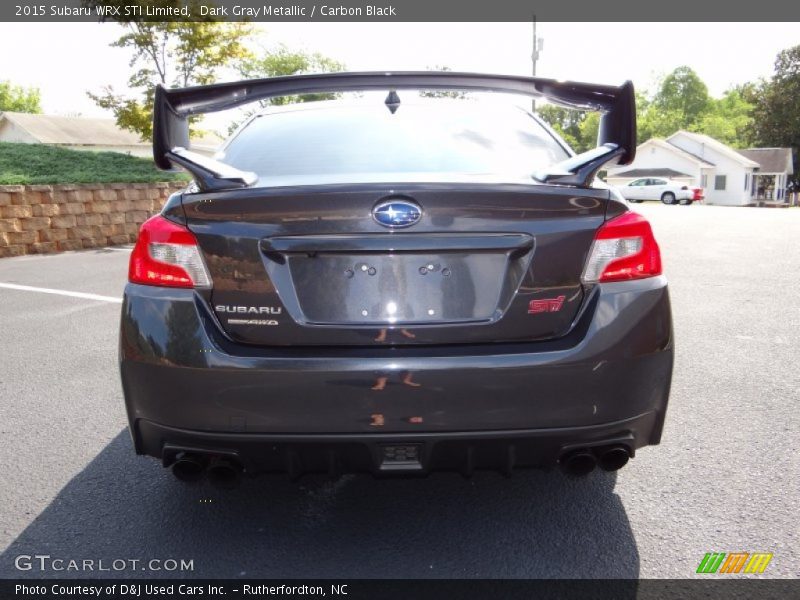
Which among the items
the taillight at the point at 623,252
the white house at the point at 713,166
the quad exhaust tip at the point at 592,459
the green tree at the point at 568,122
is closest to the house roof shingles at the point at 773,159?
the white house at the point at 713,166

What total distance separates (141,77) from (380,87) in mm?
19302

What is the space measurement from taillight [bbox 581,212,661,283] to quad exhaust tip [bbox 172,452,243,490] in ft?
4.14

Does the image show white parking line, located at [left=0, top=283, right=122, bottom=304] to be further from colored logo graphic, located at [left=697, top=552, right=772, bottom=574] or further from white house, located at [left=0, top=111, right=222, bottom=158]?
white house, located at [left=0, top=111, right=222, bottom=158]

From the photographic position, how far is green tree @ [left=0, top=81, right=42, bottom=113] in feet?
300

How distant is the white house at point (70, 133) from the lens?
4628cm

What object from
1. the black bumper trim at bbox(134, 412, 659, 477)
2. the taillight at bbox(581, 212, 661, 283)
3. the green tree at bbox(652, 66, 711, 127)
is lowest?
the black bumper trim at bbox(134, 412, 659, 477)

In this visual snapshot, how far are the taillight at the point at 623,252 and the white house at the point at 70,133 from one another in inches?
1808

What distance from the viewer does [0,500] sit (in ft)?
9.69

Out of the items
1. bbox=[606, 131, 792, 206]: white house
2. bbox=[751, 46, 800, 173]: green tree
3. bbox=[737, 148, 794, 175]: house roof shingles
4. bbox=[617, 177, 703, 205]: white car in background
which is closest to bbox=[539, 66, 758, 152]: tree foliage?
bbox=[751, 46, 800, 173]: green tree

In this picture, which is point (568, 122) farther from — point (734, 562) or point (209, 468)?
point (209, 468)

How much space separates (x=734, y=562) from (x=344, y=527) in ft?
4.38

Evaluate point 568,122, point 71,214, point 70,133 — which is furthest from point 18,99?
point 71,214

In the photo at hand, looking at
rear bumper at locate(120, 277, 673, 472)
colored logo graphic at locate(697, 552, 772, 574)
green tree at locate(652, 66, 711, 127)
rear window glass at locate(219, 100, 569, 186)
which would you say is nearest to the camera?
rear bumper at locate(120, 277, 673, 472)

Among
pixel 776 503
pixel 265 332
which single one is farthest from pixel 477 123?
pixel 776 503
